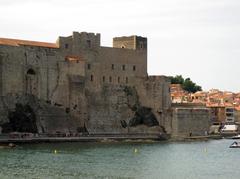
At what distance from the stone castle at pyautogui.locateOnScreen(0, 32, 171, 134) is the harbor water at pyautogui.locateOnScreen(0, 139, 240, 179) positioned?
5.45 meters

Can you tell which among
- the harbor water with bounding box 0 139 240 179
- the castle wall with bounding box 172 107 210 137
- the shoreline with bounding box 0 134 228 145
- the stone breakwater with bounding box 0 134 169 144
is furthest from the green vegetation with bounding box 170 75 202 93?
the harbor water with bounding box 0 139 240 179

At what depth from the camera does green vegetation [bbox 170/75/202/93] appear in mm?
124594

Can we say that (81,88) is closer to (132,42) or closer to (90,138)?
(90,138)

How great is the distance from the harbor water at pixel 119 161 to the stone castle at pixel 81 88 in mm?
5447

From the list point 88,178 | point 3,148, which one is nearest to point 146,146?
point 3,148

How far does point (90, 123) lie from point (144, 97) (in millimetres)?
7344

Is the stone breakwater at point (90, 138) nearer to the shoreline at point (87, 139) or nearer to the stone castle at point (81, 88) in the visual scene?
the shoreline at point (87, 139)

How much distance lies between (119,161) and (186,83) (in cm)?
7936

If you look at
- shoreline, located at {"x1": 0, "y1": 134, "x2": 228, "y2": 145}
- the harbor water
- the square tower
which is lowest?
the harbor water

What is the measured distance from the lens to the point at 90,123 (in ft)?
228

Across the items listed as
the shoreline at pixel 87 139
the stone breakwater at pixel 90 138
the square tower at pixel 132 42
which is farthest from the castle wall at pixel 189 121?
the square tower at pixel 132 42

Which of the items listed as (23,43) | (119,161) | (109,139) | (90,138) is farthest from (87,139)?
(119,161)

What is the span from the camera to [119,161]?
47.3 m

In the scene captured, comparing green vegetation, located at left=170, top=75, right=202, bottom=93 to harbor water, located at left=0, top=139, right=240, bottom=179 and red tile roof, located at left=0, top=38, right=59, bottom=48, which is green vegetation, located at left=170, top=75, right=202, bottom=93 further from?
harbor water, located at left=0, top=139, right=240, bottom=179
